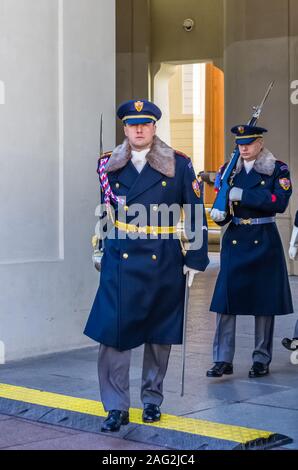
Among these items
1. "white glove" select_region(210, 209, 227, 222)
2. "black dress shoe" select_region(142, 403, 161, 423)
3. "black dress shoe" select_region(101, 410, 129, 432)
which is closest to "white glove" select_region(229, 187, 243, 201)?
"white glove" select_region(210, 209, 227, 222)

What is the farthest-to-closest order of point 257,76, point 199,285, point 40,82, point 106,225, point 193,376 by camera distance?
point 257,76
point 199,285
point 40,82
point 193,376
point 106,225

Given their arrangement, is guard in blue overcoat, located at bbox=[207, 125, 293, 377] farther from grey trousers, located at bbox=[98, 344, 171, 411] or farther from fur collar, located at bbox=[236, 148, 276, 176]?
grey trousers, located at bbox=[98, 344, 171, 411]

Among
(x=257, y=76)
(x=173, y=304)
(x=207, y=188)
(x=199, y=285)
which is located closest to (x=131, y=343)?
(x=173, y=304)

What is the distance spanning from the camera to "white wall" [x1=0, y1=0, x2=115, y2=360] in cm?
746

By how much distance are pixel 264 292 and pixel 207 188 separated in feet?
67.8

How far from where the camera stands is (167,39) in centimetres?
1722

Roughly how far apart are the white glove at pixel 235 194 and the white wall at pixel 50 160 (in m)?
1.76

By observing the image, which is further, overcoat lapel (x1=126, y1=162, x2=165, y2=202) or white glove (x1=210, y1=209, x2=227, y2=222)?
white glove (x1=210, y1=209, x2=227, y2=222)

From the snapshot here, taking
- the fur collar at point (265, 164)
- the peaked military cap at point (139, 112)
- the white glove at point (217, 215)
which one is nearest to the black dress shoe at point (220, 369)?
the white glove at point (217, 215)

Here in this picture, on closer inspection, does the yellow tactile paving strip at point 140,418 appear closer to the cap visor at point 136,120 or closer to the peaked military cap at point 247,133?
the cap visor at point 136,120

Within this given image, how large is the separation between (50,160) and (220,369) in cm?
242

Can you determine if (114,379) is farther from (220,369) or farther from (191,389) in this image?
(220,369)

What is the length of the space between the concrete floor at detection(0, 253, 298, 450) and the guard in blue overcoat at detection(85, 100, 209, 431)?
0.37m

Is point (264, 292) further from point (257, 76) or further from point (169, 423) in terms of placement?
point (257, 76)
